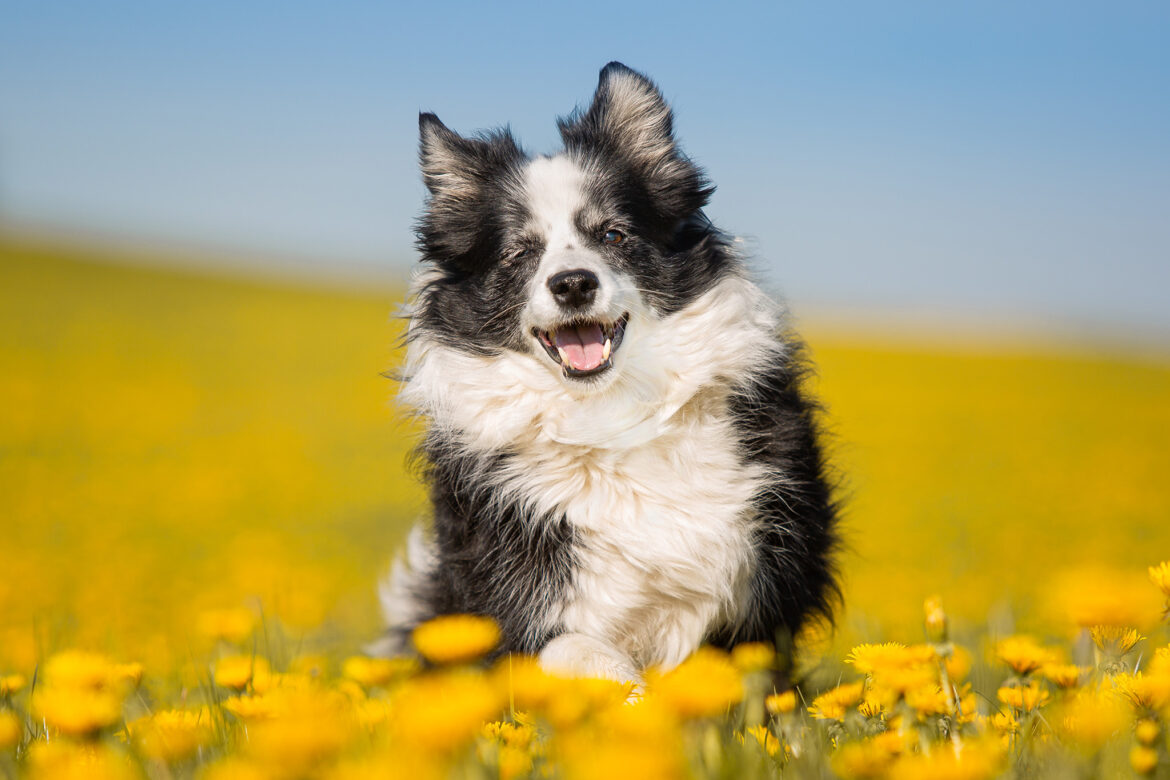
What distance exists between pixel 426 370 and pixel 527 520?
33.6 inches

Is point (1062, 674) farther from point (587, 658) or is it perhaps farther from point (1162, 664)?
point (587, 658)

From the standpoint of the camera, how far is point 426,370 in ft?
13.1

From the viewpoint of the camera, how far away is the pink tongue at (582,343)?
3797 millimetres

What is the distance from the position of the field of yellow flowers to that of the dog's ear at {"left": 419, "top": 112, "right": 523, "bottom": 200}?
701mm

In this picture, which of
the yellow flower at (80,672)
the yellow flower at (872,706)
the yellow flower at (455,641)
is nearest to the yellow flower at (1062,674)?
the yellow flower at (872,706)

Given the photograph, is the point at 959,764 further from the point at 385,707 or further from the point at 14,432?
the point at 14,432

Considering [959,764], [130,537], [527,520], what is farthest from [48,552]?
[959,764]

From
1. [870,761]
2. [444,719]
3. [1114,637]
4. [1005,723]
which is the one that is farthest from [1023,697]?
[444,719]

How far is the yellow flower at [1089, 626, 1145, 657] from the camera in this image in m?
2.02

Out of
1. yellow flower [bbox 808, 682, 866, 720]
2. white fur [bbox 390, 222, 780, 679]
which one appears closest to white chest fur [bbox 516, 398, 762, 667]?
white fur [bbox 390, 222, 780, 679]

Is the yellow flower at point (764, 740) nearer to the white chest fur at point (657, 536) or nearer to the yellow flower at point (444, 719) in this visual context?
the yellow flower at point (444, 719)

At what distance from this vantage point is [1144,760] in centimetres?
169

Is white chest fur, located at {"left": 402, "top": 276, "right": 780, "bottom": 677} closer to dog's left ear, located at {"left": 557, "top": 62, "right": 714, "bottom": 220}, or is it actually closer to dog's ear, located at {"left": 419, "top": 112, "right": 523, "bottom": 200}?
dog's left ear, located at {"left": 557, "top": 62, "right": 714, "bottom": 220}

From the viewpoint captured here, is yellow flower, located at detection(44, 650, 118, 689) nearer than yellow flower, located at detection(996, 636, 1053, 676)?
Yes
